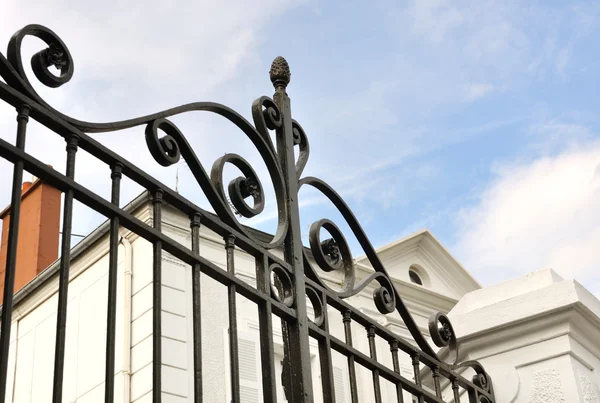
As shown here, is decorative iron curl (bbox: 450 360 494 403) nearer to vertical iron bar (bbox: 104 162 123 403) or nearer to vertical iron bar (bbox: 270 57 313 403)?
vertical iron bar (bbox: 270 57 313 403)

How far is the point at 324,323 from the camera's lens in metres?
2.86

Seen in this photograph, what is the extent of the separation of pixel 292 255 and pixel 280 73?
0.69 metres

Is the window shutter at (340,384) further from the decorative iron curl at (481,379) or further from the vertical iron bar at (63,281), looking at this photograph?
the vertical iron bar at (63,281)

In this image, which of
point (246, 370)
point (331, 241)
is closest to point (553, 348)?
point (331, 241)

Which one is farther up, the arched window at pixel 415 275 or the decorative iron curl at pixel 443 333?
the arched window at pixel 415 275

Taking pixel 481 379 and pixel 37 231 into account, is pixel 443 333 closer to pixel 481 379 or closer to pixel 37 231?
pixel 481 379

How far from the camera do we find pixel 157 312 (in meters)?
2.26

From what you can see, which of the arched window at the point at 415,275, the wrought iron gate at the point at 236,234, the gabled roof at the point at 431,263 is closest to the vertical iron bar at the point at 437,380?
the wrought iron gate at the point at 236,234

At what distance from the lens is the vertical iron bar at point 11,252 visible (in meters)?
1.86

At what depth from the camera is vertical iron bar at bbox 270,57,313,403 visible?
2602 millimetres

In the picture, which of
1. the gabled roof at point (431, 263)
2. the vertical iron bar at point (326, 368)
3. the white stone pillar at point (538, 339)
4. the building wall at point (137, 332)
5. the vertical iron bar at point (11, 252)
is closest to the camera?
the vertical iron bar at point (11, 252)

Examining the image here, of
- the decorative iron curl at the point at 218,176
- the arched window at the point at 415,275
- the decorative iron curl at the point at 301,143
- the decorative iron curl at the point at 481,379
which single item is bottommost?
the decorative iron curl at the point at 481,379

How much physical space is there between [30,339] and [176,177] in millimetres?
2724

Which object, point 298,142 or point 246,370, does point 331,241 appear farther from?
point 246,370
